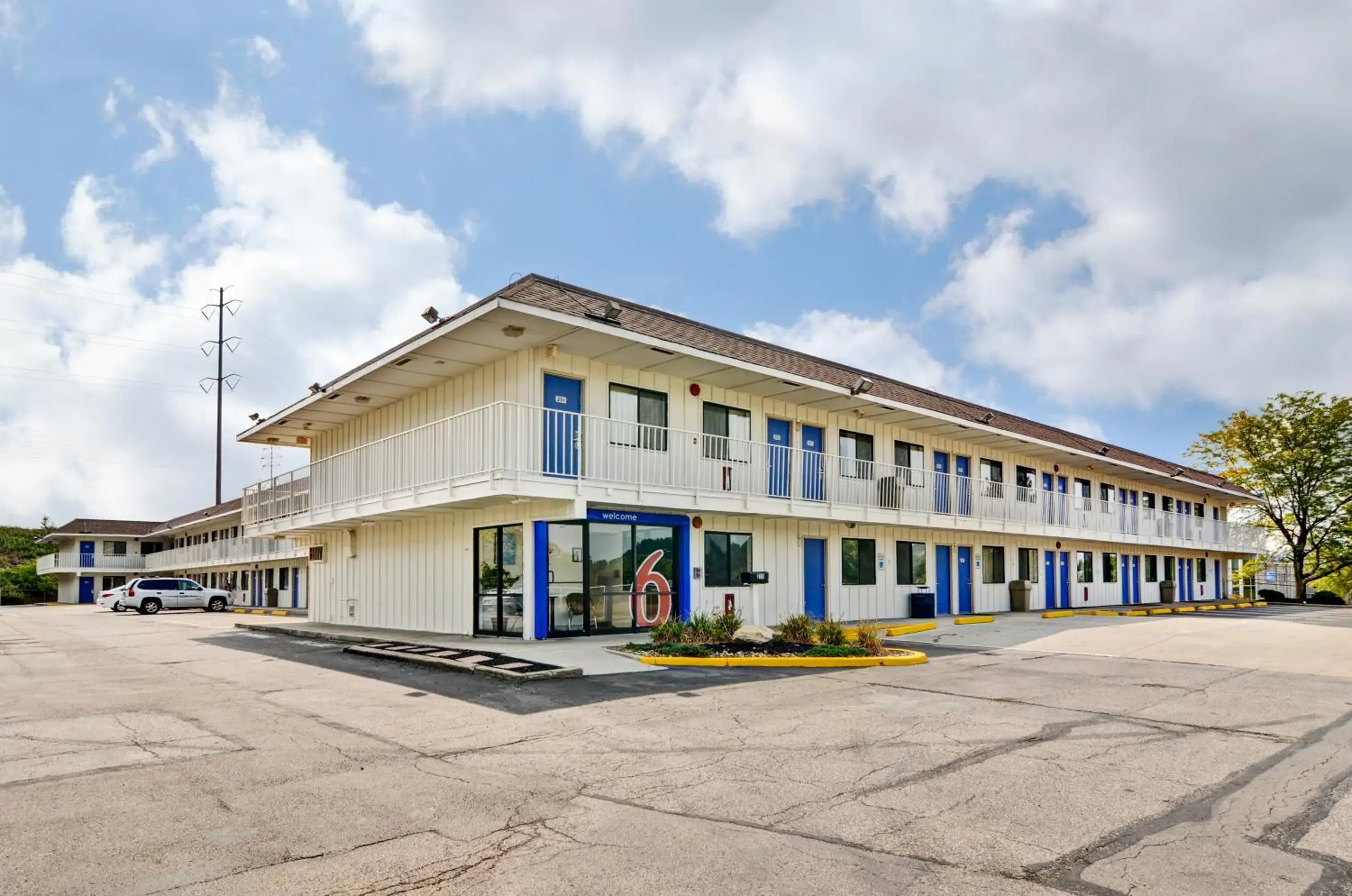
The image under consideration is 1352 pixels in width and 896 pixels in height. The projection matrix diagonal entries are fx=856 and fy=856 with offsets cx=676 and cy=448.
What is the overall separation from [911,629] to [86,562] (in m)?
65.3

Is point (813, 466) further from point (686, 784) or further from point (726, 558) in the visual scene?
point (686, 784)

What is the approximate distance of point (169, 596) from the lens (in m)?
42.3

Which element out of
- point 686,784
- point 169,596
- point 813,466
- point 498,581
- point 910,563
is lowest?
point 169,596

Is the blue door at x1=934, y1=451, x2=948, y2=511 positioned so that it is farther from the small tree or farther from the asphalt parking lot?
the small tree

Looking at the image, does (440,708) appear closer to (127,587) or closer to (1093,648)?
(1093,648)

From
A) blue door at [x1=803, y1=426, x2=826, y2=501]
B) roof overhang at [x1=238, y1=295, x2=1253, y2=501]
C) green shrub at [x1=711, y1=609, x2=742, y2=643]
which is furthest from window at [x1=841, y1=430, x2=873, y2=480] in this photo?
green shrub at [x1=711, y1=609, x2=742, y2=643]

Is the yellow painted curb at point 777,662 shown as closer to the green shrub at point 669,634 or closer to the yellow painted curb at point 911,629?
the green shrub at point 669,634

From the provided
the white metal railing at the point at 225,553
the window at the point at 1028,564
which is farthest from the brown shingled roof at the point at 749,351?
the white metal railing at the point at 225,553

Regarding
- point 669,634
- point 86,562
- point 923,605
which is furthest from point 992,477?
point 86,562

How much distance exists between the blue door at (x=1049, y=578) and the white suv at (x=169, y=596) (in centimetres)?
3901

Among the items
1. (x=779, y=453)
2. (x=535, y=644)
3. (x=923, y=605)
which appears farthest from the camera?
(x=923, y=605)

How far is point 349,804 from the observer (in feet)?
19.6

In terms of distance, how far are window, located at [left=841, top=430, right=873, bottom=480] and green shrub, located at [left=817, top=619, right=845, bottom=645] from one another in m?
8.56

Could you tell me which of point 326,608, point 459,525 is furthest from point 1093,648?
point 326,608
